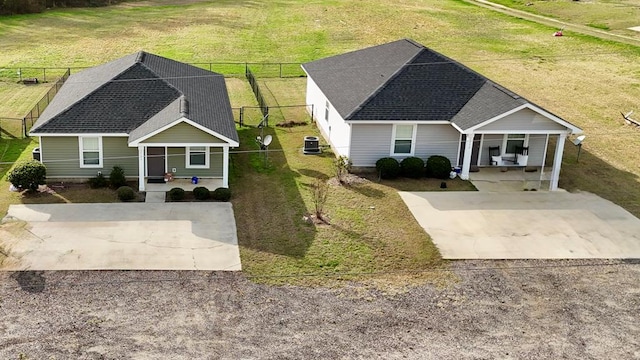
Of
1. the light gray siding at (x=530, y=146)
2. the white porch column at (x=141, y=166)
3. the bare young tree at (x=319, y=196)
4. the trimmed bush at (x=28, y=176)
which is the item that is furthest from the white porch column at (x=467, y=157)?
the trimmed bush at (x=28, y=176)

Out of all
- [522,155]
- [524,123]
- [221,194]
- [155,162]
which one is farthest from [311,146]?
[524,123]

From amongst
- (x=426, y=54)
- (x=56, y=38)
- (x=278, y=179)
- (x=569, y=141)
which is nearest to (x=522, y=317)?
(x=278, y=179)

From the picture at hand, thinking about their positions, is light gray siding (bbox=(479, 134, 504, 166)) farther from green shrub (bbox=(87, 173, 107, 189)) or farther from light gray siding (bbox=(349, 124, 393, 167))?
green shrub (bbox=(87, 173, 107, 189))

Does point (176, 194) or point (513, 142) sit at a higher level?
point (513, 142)

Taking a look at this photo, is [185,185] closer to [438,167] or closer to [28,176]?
[28,176]

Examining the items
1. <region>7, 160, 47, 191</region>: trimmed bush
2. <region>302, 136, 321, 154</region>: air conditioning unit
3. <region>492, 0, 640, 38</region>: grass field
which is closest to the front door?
<region>7, 160, 47, 191</region>: trimmed bush

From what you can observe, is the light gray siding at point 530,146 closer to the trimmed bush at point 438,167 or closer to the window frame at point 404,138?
the trimmed bush at point 438,167

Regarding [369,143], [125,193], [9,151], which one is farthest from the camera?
[9,151]
